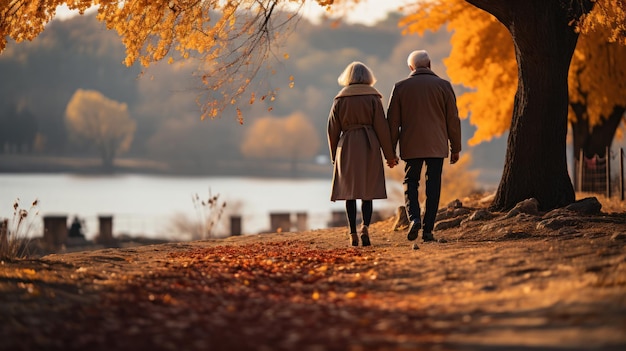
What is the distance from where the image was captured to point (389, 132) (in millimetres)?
10141

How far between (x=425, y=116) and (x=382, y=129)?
535mm

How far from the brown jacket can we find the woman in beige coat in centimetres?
28

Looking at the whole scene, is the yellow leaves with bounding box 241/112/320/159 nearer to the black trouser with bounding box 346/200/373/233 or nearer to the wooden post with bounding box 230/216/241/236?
the wooden post with bounding box 230/216/241/236

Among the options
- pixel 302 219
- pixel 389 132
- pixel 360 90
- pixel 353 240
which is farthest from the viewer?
pixel 302 219

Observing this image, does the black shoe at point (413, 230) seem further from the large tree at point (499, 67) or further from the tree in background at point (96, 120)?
the tree in background at point (96, 120)

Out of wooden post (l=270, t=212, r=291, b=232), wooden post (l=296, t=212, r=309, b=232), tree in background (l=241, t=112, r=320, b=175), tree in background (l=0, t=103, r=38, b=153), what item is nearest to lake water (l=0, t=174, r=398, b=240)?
wooden post (l=296, t=212, r=309, b=232)

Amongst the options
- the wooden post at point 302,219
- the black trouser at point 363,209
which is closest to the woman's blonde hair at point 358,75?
the black trouser at point 363,209

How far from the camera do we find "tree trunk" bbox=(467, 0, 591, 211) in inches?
476

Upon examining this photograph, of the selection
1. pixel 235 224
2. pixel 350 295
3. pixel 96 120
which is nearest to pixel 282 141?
pixel 96 120

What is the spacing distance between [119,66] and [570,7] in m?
105

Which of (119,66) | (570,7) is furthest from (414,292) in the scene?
(119,66)

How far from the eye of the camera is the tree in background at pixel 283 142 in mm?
95938

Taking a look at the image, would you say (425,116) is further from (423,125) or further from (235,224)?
(235,224)

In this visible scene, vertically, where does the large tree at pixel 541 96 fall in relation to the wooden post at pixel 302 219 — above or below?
above
